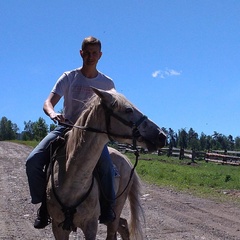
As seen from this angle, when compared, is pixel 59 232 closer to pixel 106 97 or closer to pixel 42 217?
pixel 42 217

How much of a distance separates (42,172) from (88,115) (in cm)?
87

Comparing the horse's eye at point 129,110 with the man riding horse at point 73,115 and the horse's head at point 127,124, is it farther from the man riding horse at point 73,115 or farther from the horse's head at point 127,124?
the man riding horse at point 73,115

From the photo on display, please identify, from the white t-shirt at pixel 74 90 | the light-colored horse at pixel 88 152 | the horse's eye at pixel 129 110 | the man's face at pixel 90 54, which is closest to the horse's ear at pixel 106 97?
the light-colored horse at pixel 88 152

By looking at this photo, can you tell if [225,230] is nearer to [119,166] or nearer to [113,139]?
[119,166]

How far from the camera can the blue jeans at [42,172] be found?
498 cm

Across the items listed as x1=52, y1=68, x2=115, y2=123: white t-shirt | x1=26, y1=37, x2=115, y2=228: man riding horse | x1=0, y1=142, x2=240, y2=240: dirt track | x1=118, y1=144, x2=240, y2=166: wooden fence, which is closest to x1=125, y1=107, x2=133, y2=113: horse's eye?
x1=26, y1=37, x2=115, y2=228: man riding horse

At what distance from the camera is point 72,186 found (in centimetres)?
468

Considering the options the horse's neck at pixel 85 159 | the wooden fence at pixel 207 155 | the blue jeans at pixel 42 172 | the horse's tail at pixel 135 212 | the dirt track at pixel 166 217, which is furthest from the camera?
the wooden fence at pixel 207 155

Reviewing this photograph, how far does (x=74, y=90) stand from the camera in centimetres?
527

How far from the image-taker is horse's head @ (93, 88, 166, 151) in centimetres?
428

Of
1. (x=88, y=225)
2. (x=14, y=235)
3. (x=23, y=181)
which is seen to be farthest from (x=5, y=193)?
(x=88, y=225)

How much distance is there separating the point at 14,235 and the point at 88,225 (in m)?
3.05

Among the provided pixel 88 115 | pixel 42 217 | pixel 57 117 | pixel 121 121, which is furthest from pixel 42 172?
pixel 121 121

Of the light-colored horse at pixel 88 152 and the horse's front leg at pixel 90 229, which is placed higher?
the light-colored horse at pixel 88 152
